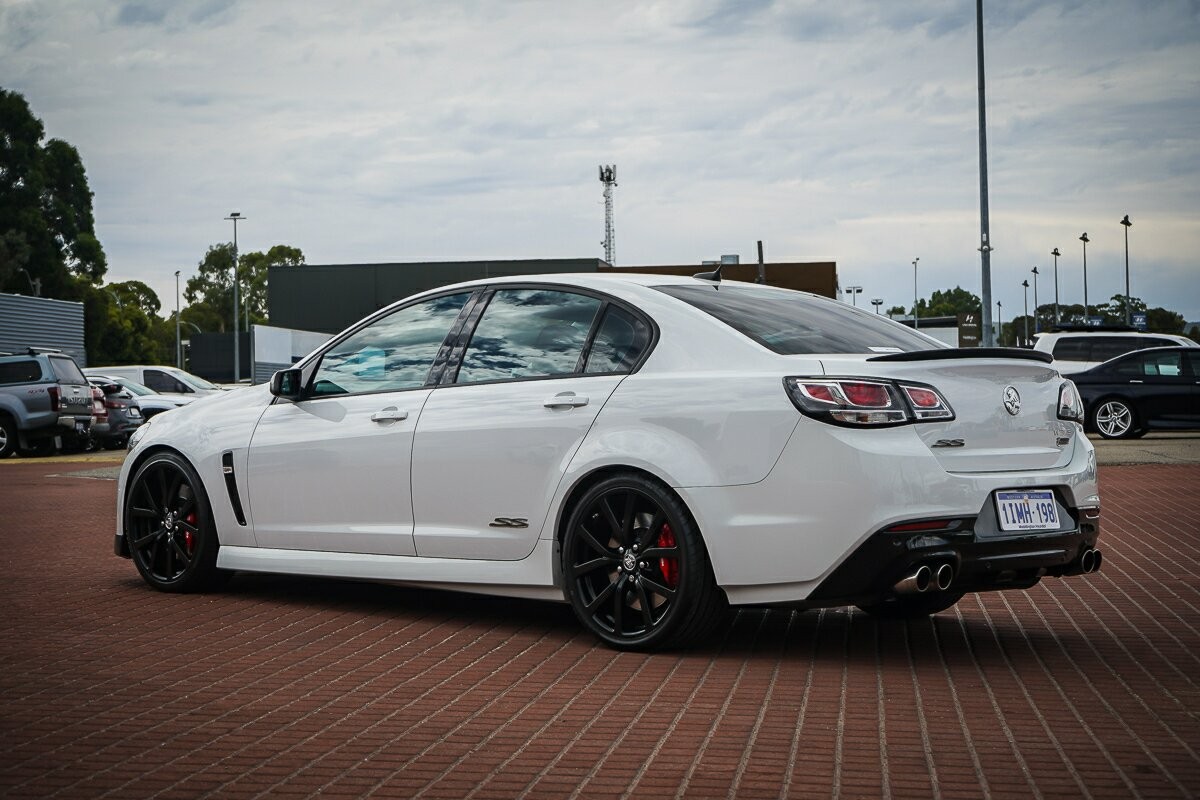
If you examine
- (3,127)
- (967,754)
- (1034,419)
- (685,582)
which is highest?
(3,127)

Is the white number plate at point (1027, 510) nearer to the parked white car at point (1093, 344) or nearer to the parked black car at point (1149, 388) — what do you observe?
the parked black car at point (1149, 388)

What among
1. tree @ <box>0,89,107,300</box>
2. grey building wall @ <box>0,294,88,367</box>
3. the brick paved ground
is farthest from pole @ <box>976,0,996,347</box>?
tree @ <box>0,89,107,300</box>

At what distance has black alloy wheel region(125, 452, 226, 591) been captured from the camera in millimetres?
7949

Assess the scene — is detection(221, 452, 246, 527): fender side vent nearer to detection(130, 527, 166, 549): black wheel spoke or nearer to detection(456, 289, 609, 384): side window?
detection(130, 527, 166, 549): black wheel spoke

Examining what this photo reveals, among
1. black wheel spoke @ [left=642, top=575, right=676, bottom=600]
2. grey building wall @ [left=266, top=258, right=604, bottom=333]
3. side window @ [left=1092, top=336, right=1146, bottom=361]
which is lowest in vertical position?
black wheel spoke @ [left=642, top=575, right=676, bottom=600]

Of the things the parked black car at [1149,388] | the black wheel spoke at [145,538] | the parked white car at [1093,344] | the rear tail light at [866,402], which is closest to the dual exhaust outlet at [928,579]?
the rear tail light at [866,402]

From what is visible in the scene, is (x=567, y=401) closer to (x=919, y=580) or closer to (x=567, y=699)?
(x=567, y=699)

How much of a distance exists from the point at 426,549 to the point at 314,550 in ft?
2.61

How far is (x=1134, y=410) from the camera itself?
24.2 m

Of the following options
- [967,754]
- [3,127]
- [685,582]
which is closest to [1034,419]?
[685,582]

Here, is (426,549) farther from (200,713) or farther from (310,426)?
(200,713)

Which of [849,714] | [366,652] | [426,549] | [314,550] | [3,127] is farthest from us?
[3,127]

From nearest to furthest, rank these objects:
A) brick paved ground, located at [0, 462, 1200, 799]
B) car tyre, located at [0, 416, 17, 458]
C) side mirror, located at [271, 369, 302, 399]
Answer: brick paved ground, located at [0, 462, 1200, 799]
side mirror, located at [271, 369, 302, 399]
car tyre, located at [0, 416, 17, 458]

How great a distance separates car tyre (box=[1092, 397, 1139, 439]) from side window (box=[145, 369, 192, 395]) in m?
19.7
